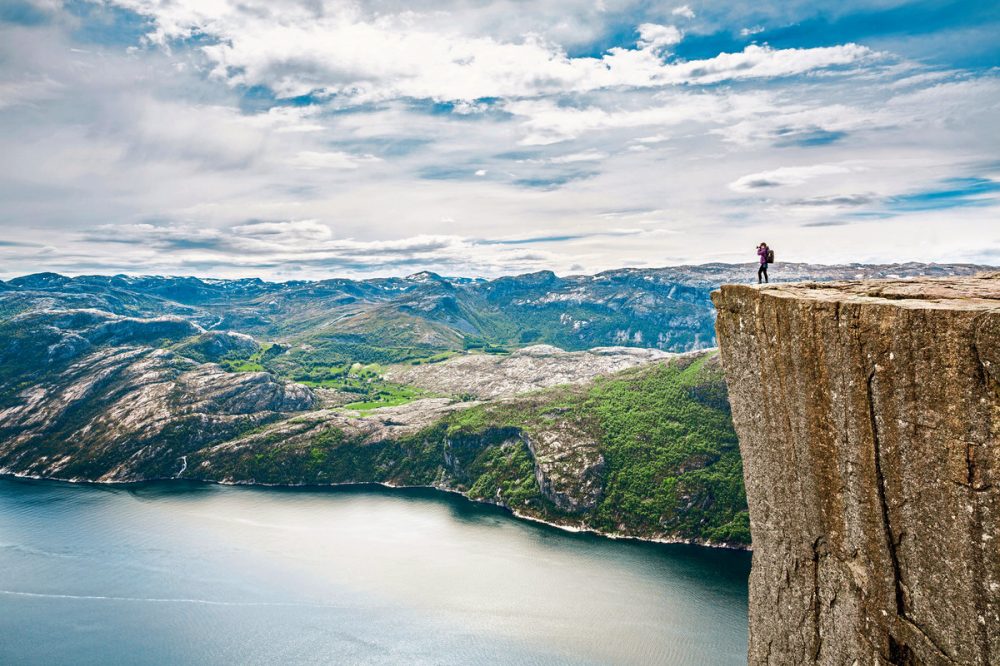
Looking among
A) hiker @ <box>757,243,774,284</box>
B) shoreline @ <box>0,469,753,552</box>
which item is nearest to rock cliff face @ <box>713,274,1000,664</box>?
hiker @ <box>757,243,774,284</box>

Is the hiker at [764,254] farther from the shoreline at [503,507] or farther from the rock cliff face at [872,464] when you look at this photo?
the shoreline at [503,507]

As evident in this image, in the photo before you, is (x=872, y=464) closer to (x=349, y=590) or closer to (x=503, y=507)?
(x=349, y=590)

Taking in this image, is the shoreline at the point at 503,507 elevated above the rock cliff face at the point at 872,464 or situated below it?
below

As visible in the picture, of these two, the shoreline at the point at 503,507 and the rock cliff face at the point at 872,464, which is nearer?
the rock cliff face at the point at 872,464

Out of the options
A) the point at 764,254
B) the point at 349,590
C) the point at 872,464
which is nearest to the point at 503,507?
the point at 349,590

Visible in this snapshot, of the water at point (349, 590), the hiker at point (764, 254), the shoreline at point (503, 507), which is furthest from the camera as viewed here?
the shoreline at point (503, 507)

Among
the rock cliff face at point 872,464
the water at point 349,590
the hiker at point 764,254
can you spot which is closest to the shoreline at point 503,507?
the water at point 349,590

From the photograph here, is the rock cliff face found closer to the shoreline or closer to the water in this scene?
the water
